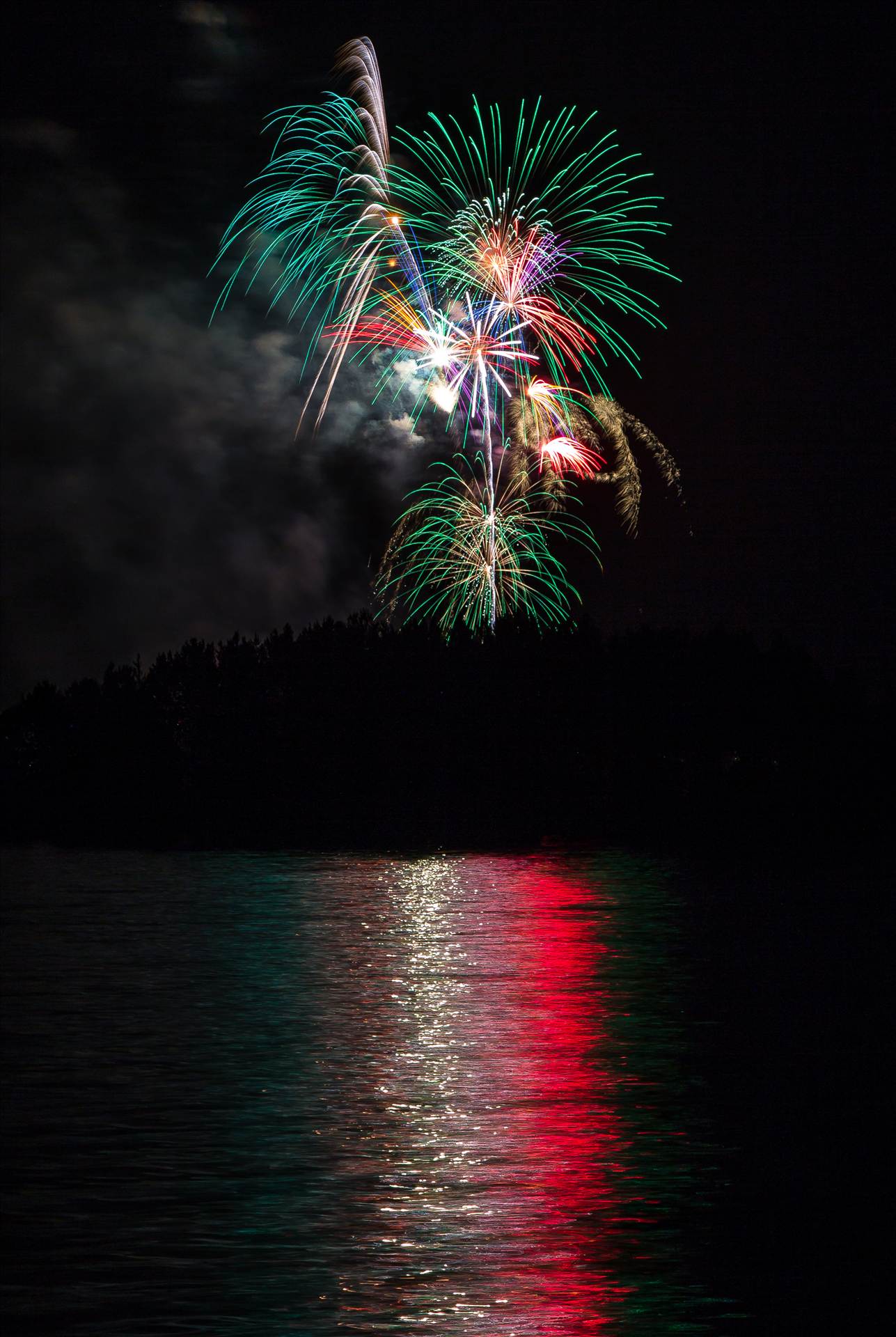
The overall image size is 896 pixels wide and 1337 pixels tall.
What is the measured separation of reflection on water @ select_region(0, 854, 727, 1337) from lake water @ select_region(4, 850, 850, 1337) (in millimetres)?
28

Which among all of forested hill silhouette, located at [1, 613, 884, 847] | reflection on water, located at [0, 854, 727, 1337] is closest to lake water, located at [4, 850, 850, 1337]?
reflection on water, located at [0, 854, 727, 1337]

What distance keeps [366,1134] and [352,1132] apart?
0.41ft

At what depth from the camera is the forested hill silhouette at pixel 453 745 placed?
4875 cm

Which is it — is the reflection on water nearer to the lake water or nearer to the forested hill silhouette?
the lake water

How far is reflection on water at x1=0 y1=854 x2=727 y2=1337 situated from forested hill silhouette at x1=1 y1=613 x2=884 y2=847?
82.8ft

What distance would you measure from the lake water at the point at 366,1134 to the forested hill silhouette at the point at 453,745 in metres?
25.5

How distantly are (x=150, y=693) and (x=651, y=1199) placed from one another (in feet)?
145

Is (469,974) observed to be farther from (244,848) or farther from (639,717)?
(639,717)

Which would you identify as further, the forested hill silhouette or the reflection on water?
the forested hill silhouette

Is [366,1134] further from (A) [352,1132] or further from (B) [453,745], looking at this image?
(B) [453,745]

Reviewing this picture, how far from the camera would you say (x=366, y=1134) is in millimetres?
11062

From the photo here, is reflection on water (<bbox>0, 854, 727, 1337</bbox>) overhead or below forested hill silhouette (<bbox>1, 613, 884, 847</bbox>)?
below

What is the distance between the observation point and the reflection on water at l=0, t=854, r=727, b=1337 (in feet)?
24.8

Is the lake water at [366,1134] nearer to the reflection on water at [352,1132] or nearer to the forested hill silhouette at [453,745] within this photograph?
the reflection on water at [352,1132]
